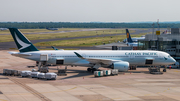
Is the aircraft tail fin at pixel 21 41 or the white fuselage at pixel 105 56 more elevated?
the aircraft tail fin at pixel 21 41

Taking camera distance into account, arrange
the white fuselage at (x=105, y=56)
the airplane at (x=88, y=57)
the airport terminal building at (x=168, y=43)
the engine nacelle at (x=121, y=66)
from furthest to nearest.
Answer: the airport terminal building at (x=168, y=43) → the white fuselage at (x=105, y=56) → the airplane at (x=88, y=57) → the engine nacelle at (x=121, y=66)

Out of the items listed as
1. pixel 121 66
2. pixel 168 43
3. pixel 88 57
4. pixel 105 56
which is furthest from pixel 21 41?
pixel 168 43

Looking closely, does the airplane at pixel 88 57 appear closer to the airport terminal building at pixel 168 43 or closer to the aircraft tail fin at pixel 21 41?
the aircraft tail fin at pixel 21 41

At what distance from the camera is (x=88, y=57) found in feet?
185

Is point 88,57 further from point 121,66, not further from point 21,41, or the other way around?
point 21,41

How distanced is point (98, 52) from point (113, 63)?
4.14m

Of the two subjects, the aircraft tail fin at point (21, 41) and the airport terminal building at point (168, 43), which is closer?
the aircraft tail fin at point (21, 41)

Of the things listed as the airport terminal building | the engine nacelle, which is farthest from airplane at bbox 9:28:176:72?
the airport terminal building

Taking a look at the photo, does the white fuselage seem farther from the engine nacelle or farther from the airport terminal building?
the airport terminal building

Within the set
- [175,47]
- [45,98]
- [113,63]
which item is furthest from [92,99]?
[175,47]

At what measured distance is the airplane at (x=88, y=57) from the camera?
55.0 metres

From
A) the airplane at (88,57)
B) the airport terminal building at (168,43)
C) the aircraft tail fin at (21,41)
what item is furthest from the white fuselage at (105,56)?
the airport terminal building at (168,43)

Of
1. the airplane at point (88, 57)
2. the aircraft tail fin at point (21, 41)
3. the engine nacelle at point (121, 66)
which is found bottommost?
the engine nacelle at point (121, 66)

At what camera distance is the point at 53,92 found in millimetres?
37094
